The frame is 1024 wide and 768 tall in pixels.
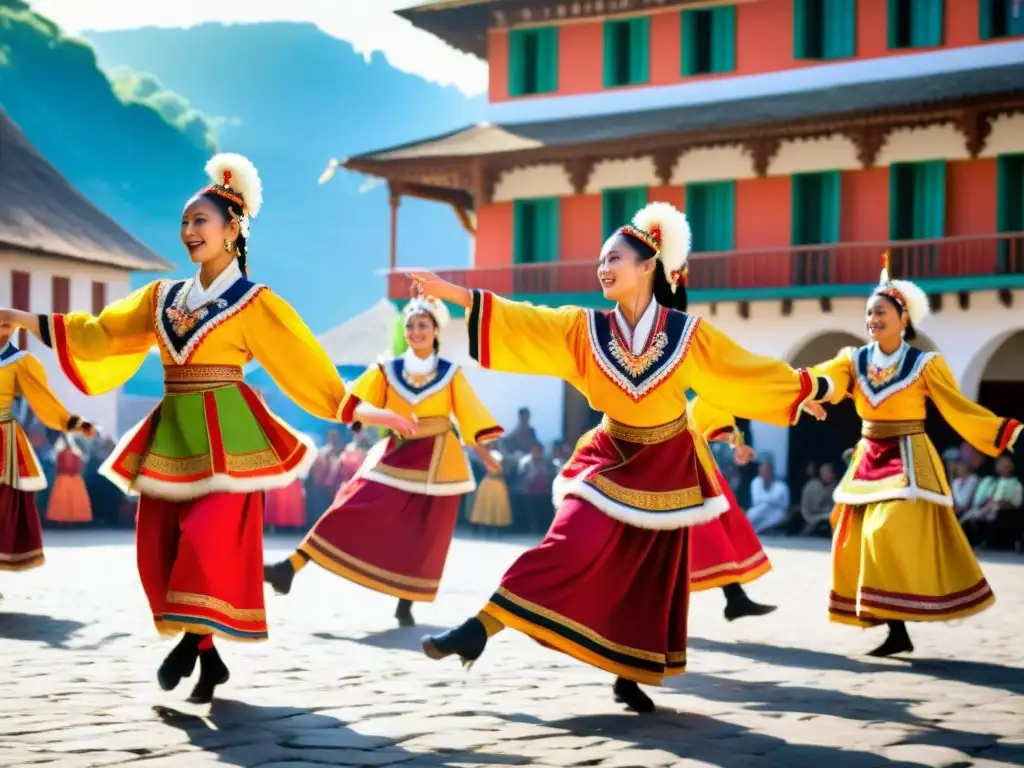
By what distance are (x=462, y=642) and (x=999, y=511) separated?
14122 mm

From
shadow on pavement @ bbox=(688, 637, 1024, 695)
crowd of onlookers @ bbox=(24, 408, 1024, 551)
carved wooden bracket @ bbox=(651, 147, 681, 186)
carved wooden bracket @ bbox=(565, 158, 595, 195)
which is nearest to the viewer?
shadow on pavement @ bbox=(688, 637, 1024, 695)

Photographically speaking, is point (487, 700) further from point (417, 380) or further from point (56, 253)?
point (56, 253)

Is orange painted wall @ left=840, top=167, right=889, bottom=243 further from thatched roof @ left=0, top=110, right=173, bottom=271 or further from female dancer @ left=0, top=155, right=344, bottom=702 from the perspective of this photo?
female dancer @ left=0, top=155, right=344, bottom=702

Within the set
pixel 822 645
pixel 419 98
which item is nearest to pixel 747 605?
pixel 822 645

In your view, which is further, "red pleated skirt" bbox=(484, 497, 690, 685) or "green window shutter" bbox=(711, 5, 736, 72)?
"green window shutter" bbox=(711, 5, 736, 72)

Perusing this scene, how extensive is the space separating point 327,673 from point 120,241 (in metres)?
29.3

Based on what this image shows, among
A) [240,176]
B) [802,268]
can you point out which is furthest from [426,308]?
[802,268]

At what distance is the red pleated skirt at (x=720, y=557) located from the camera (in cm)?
901

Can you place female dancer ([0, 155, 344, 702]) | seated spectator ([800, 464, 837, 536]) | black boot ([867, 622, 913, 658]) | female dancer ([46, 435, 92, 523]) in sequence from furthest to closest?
seated spectator ([800, 464, 837, 536]) → female dancer ([46, 435, 92, 523]) → black boot ([867, 622, 913, 658]) → female dancer ([0, 155, 344, 702])

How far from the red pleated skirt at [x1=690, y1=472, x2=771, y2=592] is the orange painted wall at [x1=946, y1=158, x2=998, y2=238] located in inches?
650

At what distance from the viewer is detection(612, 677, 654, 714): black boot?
6305mm

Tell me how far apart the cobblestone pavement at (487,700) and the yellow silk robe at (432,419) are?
2.85ft

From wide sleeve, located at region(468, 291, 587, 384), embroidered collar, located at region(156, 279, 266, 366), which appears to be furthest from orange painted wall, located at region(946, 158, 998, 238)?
embroidered collar, located at region(156, 279, 266, 366)

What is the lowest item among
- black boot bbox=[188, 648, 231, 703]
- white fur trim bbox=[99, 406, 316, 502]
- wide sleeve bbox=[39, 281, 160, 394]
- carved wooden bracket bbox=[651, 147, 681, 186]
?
black boot bbox=[188, 648, 231, 703]
